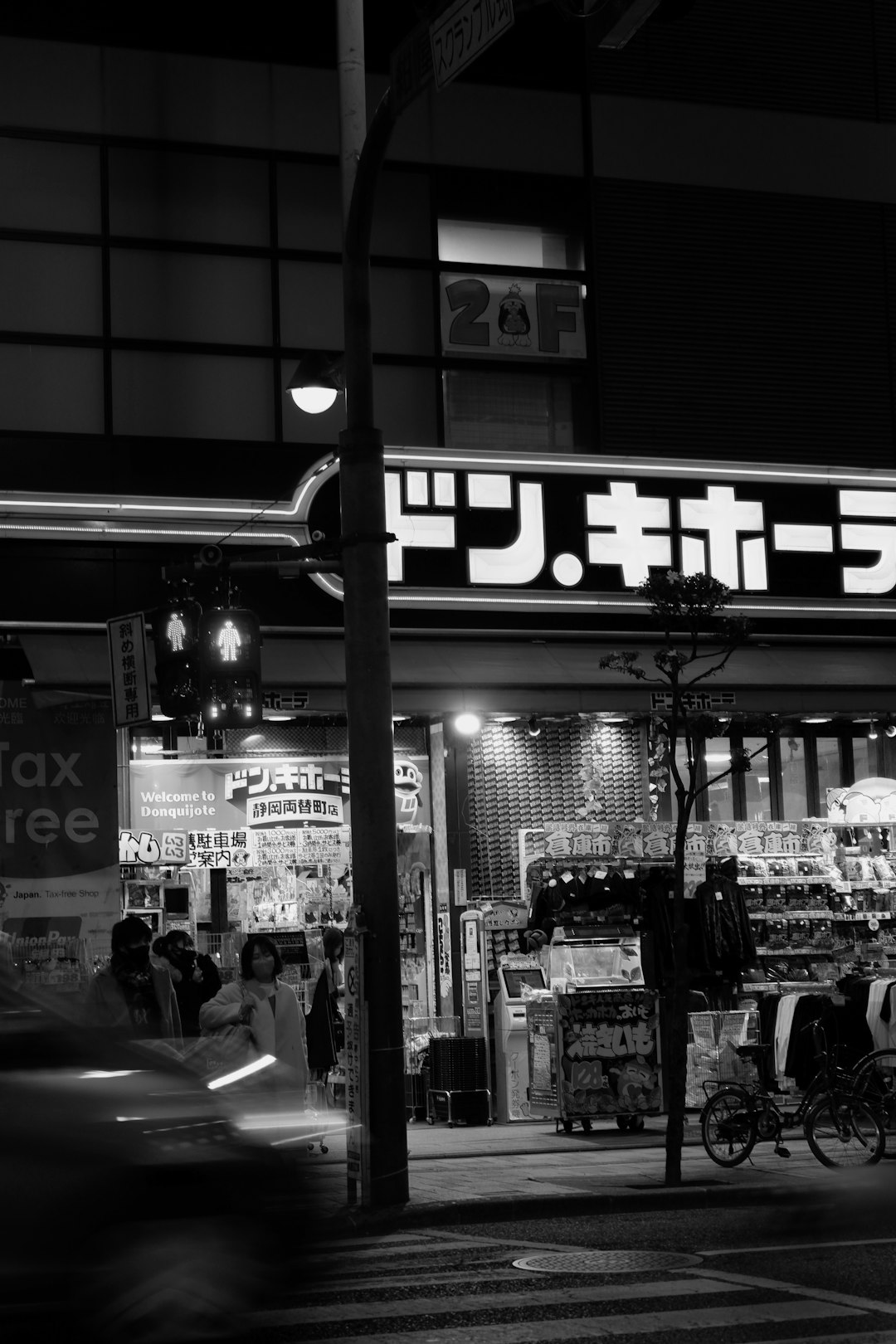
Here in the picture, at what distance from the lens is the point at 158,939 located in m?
18.4

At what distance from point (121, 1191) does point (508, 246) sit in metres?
17.0

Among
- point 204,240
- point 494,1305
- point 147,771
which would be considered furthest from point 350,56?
point 494,1305

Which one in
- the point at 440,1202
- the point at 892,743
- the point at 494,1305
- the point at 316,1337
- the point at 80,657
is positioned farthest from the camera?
the point at 892,743

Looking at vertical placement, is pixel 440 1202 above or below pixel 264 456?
below

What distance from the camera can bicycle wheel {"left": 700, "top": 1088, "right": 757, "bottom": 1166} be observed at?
1459 centimetres

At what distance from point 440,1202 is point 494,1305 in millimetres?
3994

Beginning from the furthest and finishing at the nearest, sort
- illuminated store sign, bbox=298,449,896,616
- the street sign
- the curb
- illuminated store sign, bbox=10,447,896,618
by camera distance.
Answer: illuminated store sign, bbox=298,449,896,616 < illuminated store sign, bbox=10,447,896,618 < the curb < the street sign

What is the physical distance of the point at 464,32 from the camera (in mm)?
10656

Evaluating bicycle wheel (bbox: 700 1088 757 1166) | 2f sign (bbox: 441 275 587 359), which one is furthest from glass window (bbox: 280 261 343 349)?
bicycle wheel (bbox: 700 1088 757 1166)

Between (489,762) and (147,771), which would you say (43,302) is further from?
(489,762)

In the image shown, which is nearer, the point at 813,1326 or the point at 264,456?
the point at 813,1326

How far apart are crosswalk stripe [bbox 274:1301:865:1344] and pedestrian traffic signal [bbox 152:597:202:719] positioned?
653cm

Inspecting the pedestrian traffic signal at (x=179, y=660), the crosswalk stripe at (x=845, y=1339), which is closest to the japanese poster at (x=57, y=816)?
the pedestrian traffic signal at (x=179, y=660)

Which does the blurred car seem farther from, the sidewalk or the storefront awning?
the storefront awning
